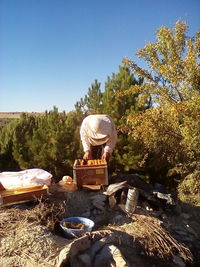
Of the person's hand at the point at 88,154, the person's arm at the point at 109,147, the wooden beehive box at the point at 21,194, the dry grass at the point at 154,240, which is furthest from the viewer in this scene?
the person's hand at the point at 88,154

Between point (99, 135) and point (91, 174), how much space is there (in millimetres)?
880

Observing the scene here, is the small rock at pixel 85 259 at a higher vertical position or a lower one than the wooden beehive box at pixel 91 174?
lower

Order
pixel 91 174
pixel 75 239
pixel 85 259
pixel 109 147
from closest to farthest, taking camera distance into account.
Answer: pixel 85 259 → pixel 75 239 → pixel 91 174 → pixel 109 147

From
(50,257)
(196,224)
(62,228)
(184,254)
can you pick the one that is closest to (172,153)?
(196,224)

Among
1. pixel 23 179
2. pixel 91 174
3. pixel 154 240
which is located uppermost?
pixel 91 174

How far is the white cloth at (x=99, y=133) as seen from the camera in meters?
5.71

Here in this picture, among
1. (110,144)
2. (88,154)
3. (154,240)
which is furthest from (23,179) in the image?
(154,240)

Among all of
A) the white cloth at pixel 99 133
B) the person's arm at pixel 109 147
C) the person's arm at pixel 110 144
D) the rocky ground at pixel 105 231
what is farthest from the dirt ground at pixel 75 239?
the white cloth at pixel 99 133

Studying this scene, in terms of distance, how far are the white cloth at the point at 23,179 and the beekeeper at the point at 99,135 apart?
3.56 feet

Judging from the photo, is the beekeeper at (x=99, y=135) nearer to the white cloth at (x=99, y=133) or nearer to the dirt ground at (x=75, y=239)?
the white cloth at (x=99, y=133)

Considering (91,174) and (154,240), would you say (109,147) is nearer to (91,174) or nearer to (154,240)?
(91,174)

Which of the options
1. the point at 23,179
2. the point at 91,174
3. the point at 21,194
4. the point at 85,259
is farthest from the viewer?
the point at 91,174

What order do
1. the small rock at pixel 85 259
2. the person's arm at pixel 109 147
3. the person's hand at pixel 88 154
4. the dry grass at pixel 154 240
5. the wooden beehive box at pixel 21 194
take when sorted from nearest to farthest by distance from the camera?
the small rock at pixel 85 259 < the dry grass at pixel 154 240 < the wooden beehive box at pixel 21 194 < the person's arm at pixel 109 147 < the person's hand at pixel 88 154

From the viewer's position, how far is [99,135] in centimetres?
574
